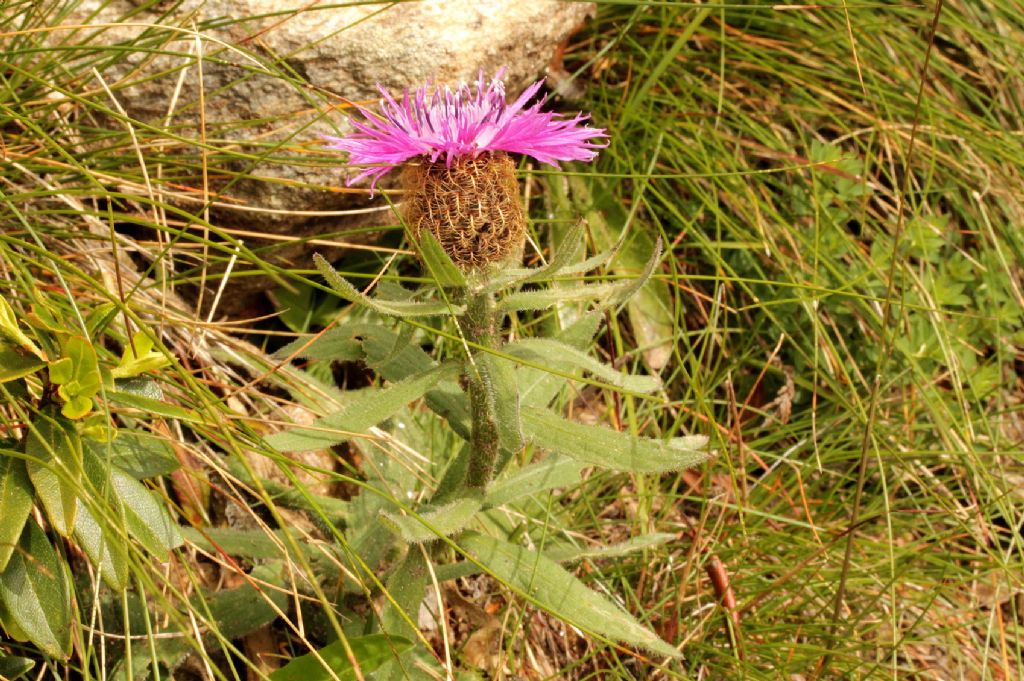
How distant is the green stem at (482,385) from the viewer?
66.1 inches

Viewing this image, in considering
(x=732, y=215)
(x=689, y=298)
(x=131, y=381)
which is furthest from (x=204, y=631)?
(x=732, y=215)

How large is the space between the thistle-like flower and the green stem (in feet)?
0.30

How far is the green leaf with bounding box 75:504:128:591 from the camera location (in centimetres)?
150

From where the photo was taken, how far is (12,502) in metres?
1.49

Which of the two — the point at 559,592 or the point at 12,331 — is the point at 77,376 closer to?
the point at 12,331

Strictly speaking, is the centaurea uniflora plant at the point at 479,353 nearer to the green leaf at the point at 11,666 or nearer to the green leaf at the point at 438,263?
the green leaf at the point at 438,263

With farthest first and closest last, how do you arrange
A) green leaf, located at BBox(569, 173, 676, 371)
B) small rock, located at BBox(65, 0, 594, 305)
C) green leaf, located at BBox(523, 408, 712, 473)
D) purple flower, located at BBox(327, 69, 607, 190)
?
green leaf, located at BBox(569, 173, 676, 371) < small rock, located at BBox(65, 0, 594, 305) < green leaf, located at BBox(523, 408, 712, 473) < purple flower, located at BBox(327, 69, 607, 190)

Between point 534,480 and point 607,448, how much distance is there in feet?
0.90

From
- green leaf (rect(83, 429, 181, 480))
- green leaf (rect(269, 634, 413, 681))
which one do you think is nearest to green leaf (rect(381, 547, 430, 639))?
green leaf (rect(269, 634, 413, 681))

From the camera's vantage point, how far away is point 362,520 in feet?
6.37

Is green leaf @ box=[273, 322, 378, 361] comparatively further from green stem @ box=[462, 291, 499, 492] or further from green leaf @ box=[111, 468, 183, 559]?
green leaf @ box=[111, 468, 183, 559]

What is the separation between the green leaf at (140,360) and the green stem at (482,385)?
48 centimetres

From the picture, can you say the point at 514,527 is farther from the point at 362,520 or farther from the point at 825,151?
the point at 825,151

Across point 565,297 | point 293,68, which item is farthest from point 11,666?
point 293,68
